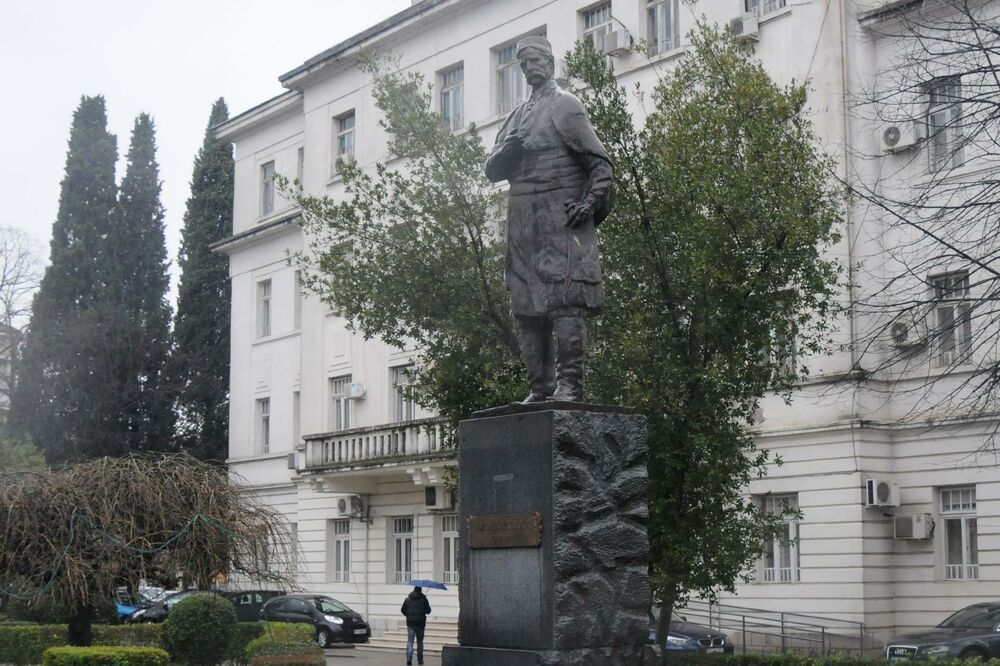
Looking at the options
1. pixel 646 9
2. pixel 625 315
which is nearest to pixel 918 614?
pixel 625 315

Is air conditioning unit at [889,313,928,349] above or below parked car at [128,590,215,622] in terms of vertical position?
above

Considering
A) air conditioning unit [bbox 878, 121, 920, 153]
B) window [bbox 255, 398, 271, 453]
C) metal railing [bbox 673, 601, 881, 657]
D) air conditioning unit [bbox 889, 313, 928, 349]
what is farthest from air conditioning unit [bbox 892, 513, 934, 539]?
window [bbox 255, 398, 271, 453]

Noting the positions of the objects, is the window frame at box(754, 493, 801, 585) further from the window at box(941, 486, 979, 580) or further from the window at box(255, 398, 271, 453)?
the window at box(255, 398, 271, 453)

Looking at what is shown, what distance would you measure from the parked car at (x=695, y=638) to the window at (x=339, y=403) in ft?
52.1

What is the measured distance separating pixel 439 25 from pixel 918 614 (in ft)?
65.2

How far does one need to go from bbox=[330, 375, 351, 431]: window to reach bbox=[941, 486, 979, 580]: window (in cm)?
1919

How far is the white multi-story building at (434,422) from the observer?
25953mm

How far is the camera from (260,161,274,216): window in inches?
1852

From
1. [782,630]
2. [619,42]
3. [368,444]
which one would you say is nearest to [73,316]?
[368,444]

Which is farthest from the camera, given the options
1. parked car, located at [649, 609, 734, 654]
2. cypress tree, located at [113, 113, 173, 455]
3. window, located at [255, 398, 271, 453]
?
cypress tree, located at [113, 113, 173, 455]

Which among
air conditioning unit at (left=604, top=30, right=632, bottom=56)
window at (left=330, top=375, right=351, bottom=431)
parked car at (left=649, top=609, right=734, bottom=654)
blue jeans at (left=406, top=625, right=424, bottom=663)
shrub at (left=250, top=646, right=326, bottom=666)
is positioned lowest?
blue jeans at (left=406, top=625, right=424, bottom=663)

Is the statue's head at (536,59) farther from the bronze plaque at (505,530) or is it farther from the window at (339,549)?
the window at (339,549)

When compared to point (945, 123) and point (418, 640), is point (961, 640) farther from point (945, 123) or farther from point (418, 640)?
point (418, 640)

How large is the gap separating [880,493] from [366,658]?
12.0 meters
